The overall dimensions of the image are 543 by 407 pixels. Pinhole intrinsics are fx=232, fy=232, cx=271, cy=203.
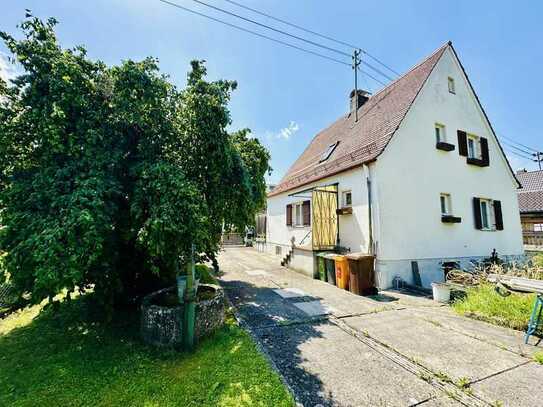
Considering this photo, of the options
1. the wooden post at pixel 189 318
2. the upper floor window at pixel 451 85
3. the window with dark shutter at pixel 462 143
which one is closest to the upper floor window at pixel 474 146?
the window with dark shutter at pixel 462 143

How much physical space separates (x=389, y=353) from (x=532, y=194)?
84.6 ft

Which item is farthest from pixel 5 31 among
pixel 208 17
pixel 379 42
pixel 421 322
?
pixel 379 42

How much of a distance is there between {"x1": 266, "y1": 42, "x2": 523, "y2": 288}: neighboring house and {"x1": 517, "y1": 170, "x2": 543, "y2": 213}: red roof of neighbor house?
33.5 feet

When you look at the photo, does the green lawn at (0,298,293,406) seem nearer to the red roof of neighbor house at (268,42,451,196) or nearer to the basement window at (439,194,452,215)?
the red roof of neighbor house at (268,42,451,196)

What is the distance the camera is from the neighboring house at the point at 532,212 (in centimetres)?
1666

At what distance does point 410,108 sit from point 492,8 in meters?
3.37

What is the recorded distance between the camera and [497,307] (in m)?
5.32

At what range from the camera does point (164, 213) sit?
11.8ft

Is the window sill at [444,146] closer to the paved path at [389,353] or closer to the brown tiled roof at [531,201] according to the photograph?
the paved path at [389,353]

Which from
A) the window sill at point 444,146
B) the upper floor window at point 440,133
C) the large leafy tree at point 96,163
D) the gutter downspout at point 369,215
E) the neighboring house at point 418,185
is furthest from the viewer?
the upper floor window at point 440,133

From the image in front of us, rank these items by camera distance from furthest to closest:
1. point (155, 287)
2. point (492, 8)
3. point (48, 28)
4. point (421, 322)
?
1. point (492, 8)
2. point (155, 287)
3. point (421, 322)
4. point (48, 28)

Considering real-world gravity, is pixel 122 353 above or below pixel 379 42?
below

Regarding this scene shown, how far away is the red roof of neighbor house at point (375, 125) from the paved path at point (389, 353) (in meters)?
5.25

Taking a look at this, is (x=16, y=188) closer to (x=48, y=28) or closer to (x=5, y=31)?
(x=5, y=31)
